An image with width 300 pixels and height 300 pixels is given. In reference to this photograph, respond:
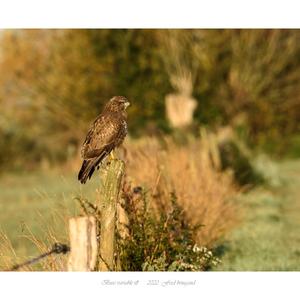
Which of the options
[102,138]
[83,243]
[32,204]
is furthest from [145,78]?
[83,243]

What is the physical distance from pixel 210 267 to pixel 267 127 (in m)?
17.6

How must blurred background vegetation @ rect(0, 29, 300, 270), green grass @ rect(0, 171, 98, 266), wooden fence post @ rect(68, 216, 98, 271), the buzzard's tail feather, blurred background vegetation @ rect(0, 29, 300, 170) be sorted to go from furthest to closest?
blurred background vegetation @ rect(0, 29, 300, 170) → blurred background vegetation @ rect(0, 29, 300, 270) → green grass @ rect(0, 171, 98, 266) → the buzzard's tail feather → wooden fence post @ rect(68, 216, 98, 271)

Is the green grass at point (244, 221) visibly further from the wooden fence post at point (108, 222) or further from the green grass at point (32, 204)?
the wooden fence post at point (108, 222)

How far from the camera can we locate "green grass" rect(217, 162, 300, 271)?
9852 mm

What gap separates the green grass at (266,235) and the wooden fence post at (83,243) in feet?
12.5

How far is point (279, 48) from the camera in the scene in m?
25.1

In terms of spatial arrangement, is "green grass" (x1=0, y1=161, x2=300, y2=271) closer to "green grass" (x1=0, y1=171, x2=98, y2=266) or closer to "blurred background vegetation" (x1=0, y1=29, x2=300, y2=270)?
"green grass" (x1=0, y1=171, x2=98, y2=266)

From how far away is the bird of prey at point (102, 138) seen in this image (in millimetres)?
7499

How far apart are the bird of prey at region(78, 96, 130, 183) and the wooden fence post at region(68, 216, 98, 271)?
5.17ft

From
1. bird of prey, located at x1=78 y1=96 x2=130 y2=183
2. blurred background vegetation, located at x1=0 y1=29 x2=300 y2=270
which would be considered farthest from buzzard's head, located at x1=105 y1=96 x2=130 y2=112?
blurred background vegetation, located at x1=0 y1=29 x2=300 y2=270

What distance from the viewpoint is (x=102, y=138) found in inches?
299

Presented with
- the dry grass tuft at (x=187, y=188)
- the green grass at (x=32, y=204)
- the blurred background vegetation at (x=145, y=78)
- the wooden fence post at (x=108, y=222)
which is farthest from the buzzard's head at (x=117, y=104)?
the blurred background vegetation at (x=145, y=78)

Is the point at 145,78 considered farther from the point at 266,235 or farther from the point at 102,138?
the point at 102,138

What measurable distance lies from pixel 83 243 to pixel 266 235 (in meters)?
6.67
